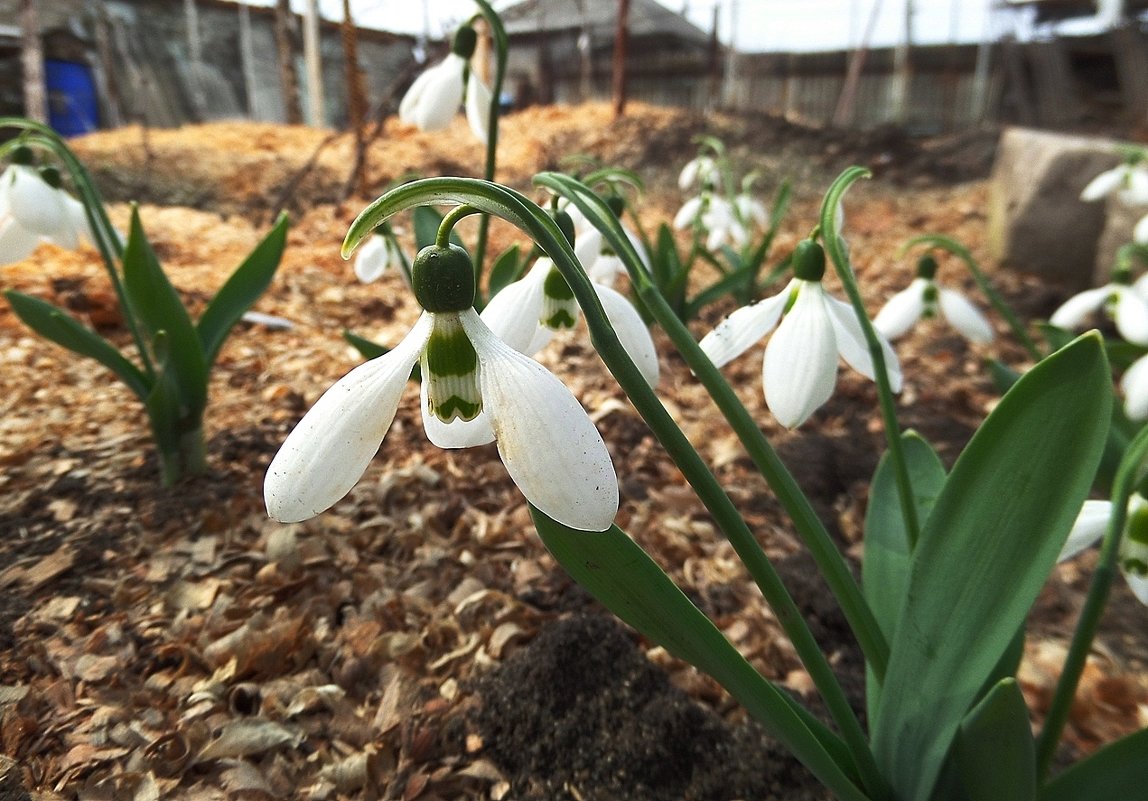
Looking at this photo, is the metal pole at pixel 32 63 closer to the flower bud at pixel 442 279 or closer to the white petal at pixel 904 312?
the white petal at pixel 904 312

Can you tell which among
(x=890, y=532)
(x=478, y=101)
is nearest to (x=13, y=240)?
(x=478, y=101)

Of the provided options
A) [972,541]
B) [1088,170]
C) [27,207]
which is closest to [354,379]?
[972,541]

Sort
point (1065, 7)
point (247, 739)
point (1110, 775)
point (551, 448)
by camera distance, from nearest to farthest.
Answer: point (551, 448), point (1110, 775), point (247, 739), point (1065, 7)

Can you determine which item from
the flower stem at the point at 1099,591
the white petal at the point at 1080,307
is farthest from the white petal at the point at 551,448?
the white petal at the point at 1080,307

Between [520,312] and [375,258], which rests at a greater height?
[520,312]

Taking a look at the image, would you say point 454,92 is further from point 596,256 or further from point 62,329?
point 62,329

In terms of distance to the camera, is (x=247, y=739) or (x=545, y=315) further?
(x=247, y=739)

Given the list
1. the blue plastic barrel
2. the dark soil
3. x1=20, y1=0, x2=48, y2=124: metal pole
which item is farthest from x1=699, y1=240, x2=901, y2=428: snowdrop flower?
the blue plastic barrel
